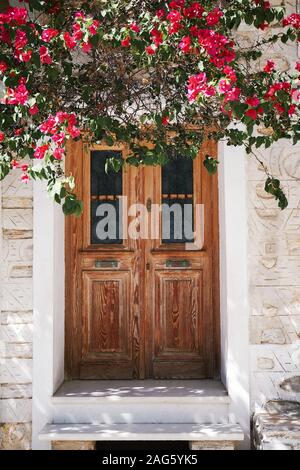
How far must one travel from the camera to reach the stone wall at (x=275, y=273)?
4184mm

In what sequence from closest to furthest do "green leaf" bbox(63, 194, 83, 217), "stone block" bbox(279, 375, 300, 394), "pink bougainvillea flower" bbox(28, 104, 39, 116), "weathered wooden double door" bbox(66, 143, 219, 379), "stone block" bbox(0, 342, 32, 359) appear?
"green leaf" bbox(63, 194, 83, 217) → "pink bougainvillea flower" bbox(28, 104, 39, 116) → "stone block" bbox(279, 375, 300, 394) → "stone block" bbox(0, 342, 32, 359) → "weathered wooden double door" bbox(66, 143, 219, 379)

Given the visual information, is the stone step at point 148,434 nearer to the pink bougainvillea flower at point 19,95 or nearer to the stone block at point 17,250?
the stone block at point 17,250

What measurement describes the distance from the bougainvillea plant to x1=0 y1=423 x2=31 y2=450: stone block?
2030 mm

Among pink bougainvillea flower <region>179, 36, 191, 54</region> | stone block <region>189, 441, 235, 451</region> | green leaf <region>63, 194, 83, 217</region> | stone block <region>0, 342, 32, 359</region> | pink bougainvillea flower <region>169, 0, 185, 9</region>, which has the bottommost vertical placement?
stone block <region>189, 441, 235, 451</region>

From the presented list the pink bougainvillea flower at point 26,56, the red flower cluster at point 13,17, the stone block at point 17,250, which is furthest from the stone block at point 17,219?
the red flower cluster at point 13,17

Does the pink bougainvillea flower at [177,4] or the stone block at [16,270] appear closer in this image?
the pink bougainvillea flower at [177,4]

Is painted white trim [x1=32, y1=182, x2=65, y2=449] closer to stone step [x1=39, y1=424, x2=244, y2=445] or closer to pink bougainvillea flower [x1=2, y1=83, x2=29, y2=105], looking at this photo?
stone step [x1=39, y1=424, x2=244, y2=445]

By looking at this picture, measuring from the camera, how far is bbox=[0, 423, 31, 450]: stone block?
13.8 ft

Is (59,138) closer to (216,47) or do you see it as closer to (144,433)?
(216,47)

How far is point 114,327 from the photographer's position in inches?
190

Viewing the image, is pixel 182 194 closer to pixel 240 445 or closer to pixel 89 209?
pixel 89 209

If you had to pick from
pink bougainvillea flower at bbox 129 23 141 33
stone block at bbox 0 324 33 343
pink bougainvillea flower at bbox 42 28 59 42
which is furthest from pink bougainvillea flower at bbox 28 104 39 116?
stone block at bbox 0 324 33 343

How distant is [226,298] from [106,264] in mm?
1135
